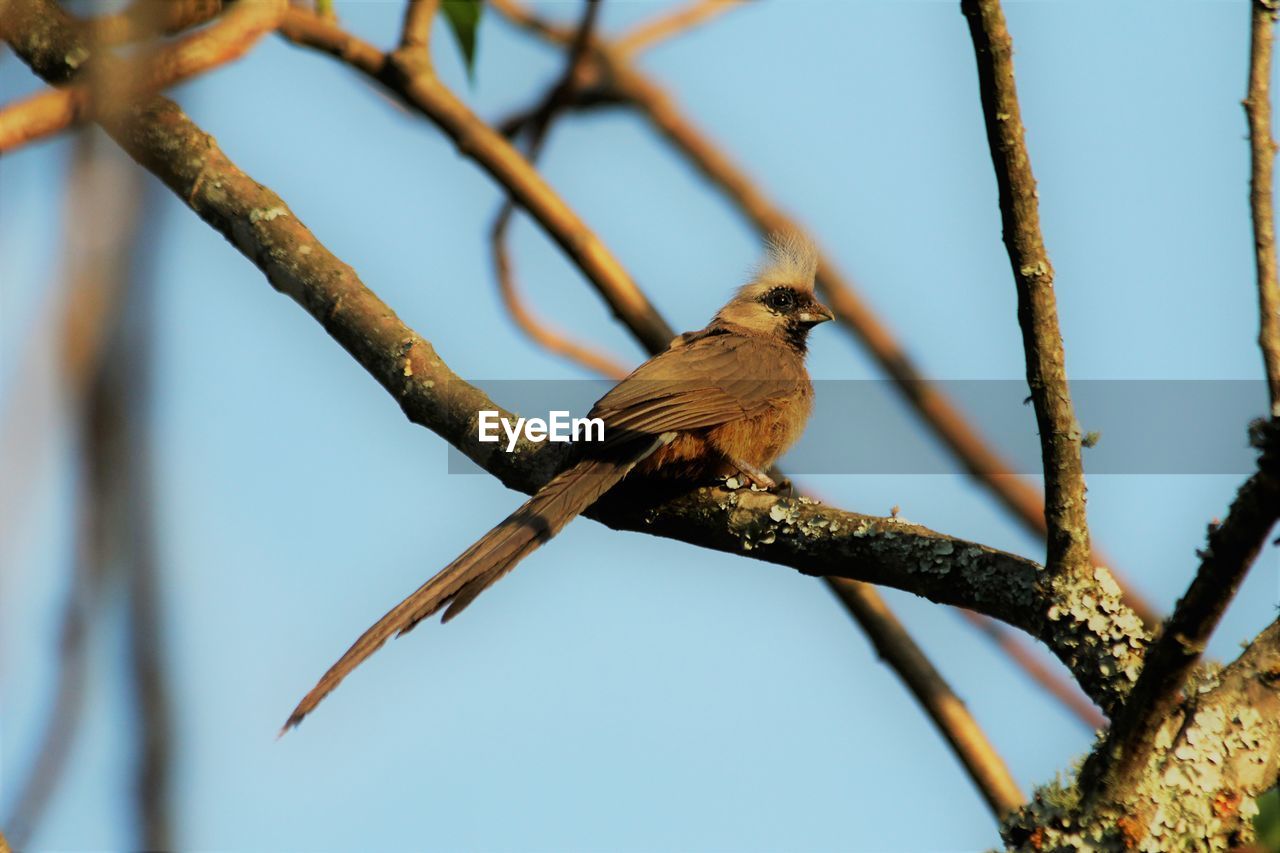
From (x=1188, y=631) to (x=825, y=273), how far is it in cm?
363

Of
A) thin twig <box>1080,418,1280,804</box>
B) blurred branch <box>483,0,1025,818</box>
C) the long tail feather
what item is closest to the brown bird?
the long tail feather

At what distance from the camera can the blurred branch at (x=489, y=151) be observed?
13.8ft

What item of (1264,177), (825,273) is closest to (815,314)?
(825,273)

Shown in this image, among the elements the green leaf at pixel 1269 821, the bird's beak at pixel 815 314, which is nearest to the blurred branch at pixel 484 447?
the green leaf at pixel 1269 821

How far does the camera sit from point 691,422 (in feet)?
13.9

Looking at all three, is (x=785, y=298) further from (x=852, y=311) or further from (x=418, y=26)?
(x=418, y=26)

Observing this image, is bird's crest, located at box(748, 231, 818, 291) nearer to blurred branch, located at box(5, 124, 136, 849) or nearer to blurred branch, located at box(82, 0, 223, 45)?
blurred branch, located at box(82, 0, 223, 45)

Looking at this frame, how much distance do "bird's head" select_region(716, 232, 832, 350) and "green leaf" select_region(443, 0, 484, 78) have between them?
2.06 meters

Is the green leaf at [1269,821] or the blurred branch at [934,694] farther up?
the blurred branch at [934,694]

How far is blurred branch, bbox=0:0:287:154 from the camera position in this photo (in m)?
1.19

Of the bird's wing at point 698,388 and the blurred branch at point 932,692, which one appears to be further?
the bird's wing at point 698,388

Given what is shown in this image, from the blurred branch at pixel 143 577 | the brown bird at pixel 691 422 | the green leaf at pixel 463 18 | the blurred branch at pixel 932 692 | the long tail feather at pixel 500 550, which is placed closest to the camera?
the blurred branch at pixel 143 577

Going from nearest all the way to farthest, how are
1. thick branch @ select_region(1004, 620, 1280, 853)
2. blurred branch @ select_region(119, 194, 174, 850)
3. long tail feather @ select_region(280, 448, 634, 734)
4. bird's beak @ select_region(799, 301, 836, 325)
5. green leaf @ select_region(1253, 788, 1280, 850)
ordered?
blurred branch @ select_region(119, 194, 174, 850), thick branch @ select_region(1004, 620, 1280, 853), green leaf @ select_region(1253, 788, 1280, 850), long tail feather @ select_region(280, 448, 634, 734), bird's beak @ select_region(799, 301, 836, 325)

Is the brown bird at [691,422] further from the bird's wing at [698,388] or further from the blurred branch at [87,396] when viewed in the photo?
the blurred branch at [87,396]
